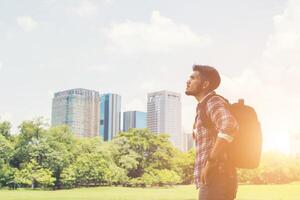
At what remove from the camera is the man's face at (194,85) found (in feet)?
10.9

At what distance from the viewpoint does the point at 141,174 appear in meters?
34.0

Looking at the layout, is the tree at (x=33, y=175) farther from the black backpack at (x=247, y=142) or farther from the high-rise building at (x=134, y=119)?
the high-rise building at (x=134, y=119)

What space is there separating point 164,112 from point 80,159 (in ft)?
277

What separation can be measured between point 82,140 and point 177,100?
84393 millimetres

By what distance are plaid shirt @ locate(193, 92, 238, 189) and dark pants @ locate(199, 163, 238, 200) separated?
10 cm

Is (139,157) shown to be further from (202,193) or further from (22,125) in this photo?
(202,193)

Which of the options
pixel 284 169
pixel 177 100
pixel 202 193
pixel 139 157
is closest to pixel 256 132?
pixel 202 193

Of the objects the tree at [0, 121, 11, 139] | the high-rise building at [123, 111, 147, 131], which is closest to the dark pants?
the tree at [0, 121, 11, 139]

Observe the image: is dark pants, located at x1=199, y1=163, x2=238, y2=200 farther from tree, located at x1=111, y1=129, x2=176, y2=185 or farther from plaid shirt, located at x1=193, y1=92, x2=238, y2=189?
tree, located at x1=111, y1=129, x2=176, y2=185

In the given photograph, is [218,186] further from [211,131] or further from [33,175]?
[33,175]

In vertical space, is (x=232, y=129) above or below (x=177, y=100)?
below

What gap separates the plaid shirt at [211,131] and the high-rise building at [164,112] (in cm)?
10536

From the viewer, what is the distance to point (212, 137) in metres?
3.21

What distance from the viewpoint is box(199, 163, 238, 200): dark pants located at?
120 inches
